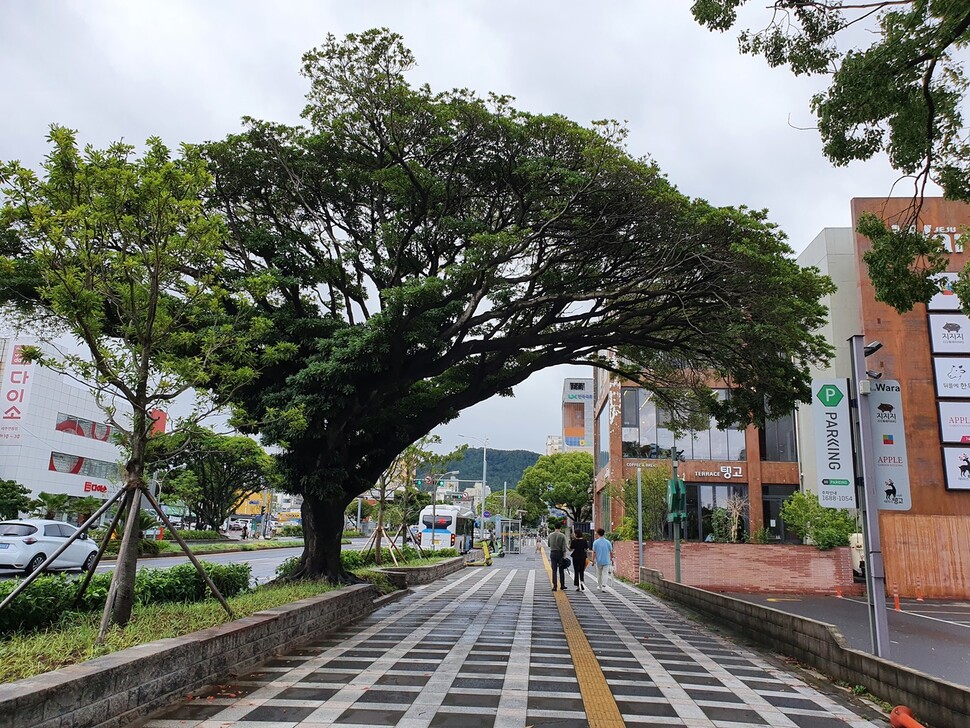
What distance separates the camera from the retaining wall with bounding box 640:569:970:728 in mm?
5312

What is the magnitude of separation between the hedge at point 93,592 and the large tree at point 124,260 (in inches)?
36.4

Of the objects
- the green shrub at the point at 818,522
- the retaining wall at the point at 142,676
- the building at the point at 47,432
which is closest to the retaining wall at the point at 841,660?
the retaining wall at the point at 142,676

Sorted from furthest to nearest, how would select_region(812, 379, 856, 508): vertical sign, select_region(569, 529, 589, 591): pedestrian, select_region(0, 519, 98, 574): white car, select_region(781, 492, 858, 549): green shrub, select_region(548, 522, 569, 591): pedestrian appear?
1. select_region(781, 492, 858, 549): green shrub
2. select_region(569, 529, 589, 591): pedestrian
3. select_region(548, 522, 569, 591): pedestrian
4. select_region(0, 519, 98, 574): white car
5. select_region(812, 379, 856, 508): vertical sign

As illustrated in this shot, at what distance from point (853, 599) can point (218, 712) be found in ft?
61.4

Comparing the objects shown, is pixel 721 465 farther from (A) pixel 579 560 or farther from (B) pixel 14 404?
(B) pixel 14 404

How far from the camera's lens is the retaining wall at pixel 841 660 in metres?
5.31

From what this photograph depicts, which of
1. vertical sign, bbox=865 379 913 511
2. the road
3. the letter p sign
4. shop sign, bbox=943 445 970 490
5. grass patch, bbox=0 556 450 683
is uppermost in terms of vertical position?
shop sign, bbox=943 445 970 490

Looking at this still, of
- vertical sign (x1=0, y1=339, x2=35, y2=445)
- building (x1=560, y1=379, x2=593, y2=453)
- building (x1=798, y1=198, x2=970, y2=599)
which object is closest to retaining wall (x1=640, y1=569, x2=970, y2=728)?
building (x1=798, y1=198, x2=970, y2=599)

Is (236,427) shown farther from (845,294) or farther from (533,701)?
(845,294)

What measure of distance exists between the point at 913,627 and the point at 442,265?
38.1ft

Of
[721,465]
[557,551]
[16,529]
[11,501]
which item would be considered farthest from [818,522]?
[11,501]

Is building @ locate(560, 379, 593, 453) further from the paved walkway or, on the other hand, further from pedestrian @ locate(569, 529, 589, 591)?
the paved walkway

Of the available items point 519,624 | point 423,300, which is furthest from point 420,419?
point 519,624

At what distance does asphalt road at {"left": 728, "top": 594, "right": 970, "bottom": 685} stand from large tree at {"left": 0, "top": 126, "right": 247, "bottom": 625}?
8.89 meters
